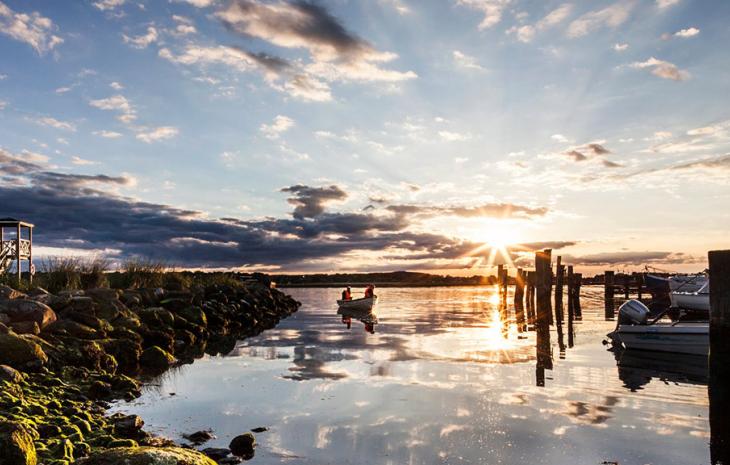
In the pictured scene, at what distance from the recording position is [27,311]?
1448cm

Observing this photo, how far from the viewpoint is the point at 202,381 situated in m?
13.1

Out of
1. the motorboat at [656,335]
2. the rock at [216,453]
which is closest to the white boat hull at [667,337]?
the motorboat at [656,335]

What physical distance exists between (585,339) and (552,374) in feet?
30.3

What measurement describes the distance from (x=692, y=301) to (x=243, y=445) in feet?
92.0

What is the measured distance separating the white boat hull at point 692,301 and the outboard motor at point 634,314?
10.7m

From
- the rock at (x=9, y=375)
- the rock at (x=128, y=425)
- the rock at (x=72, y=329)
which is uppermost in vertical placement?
the rock at (x=72, y=329)

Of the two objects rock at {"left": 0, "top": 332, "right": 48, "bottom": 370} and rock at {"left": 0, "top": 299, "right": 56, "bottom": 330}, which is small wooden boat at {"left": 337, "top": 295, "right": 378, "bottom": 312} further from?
rock at {"left": 0, "top": 332, "right": 48, "bottom": 370}

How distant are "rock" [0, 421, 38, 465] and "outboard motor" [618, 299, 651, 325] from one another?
18538 millimetres

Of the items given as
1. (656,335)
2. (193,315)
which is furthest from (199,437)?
(193,315)

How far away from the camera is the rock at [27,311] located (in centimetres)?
1423

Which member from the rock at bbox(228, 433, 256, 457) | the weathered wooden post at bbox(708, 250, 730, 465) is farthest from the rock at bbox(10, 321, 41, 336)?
the weathered wooden post at bbox(708, 250, 730, 465)

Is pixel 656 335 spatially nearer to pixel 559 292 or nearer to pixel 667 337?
pixel 667 337

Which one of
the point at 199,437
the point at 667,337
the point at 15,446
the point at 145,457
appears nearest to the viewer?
the point at 145,457

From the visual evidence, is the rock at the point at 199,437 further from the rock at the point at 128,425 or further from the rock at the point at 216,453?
the rock at the point at 128,425
